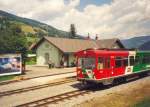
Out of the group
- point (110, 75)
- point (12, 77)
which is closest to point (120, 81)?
point (110, 75)

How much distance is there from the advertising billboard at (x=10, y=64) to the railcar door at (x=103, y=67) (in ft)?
42.3

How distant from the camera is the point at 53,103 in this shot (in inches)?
650

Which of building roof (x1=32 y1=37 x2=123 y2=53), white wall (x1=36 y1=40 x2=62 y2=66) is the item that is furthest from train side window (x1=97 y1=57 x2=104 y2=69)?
white wall (x1=36 y1=40 x2=62 y2=66)

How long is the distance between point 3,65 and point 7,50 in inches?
376

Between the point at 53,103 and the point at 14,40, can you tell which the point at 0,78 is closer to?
the point at 14,40

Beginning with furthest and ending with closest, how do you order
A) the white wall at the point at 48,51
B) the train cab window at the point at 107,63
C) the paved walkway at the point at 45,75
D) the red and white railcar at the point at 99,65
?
the white wall at the point at 48,51 → the paved walkway at the point at 45,75 → the train cab window at the point at 107,63 → the red and white railcar at the point at 99,65

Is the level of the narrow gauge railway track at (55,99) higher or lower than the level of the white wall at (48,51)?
lower

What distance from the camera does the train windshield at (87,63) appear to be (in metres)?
20.5

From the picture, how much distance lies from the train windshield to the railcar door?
54 centimetres

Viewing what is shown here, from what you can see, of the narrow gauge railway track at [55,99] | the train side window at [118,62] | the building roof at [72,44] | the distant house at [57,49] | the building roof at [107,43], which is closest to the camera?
the narrow gauge railway track at [55,99]

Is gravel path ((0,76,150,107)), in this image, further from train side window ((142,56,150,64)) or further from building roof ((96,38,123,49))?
building roof ((96,38,123,49))

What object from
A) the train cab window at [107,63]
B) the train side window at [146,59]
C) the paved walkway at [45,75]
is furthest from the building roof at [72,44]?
the train cab window at [107,63]

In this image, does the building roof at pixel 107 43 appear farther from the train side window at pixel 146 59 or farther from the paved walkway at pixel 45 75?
the train side window at pixel 146 59

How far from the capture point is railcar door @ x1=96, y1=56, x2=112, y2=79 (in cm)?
2042
